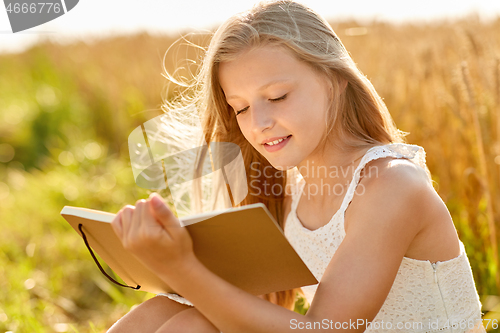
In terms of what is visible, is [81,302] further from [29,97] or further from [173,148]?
[29,97]

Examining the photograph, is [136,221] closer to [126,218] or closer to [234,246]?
[126,218]

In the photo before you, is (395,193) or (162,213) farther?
(395,193)

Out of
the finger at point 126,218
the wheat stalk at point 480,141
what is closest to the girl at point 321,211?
the finger at point 126,218

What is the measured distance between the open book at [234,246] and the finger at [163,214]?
1.1 inches

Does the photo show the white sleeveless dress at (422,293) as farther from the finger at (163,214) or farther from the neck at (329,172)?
the finger at (163,214)

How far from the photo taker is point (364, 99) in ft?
5.23

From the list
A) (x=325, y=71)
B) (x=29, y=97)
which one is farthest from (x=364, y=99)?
(x=29, y=97)

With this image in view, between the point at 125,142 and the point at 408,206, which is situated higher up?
the point at 408,206

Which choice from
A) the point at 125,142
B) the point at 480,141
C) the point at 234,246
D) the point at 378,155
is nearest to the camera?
the point at 234,246

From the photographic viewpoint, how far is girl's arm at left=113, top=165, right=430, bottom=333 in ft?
3.17

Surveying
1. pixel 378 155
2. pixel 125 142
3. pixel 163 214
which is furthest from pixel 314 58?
pixel 125 142

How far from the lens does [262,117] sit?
138 centimetres

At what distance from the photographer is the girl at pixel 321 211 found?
1012 mm

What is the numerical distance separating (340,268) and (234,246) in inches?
10.5
